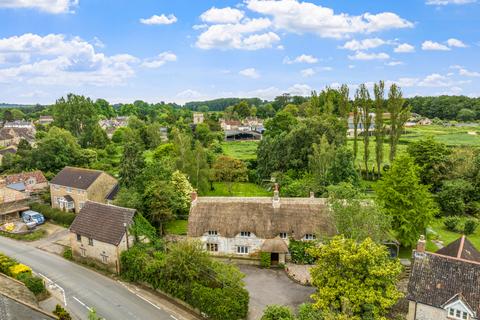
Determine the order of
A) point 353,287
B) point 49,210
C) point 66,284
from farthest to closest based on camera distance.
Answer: point 49,210
point 66,284
point 353,287

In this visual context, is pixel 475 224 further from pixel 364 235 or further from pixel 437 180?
pixel 364 235

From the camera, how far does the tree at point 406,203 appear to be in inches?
1314

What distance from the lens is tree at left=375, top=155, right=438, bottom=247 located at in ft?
109

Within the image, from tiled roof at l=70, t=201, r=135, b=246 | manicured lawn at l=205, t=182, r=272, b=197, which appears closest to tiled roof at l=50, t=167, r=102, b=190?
tiled roof at l=70, t=201, r=135, b=246

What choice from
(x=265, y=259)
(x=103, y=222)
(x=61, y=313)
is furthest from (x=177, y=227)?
(x=61, y=313)

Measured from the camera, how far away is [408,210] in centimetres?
3341

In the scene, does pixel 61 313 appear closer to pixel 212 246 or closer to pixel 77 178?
pixel 212 246

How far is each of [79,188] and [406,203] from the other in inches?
1571

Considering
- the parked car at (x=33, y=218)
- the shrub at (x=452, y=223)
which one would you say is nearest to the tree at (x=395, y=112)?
the shrub at (x=452, y=223)

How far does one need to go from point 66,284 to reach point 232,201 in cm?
1713

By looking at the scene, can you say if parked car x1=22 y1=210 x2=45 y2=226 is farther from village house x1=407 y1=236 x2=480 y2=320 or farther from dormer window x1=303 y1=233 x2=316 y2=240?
village house x1=407 y1=236 x2=480 y2=320

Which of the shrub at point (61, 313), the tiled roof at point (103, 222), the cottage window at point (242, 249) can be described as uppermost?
the tiled roof at point (103, 222)

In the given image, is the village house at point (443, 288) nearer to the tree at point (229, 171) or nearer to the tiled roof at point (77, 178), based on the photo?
the tiled roof at point (77, 178)

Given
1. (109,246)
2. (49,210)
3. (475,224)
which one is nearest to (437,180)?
(475,224)
